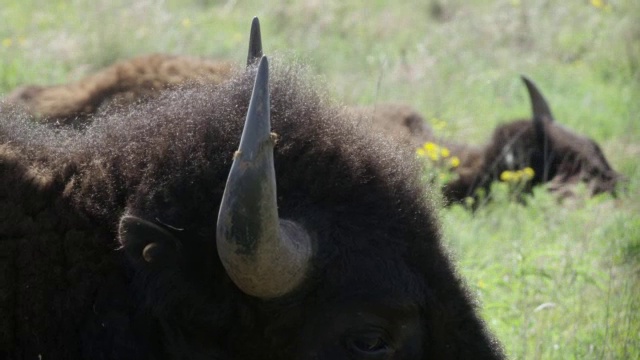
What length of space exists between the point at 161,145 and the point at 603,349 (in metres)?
2.77

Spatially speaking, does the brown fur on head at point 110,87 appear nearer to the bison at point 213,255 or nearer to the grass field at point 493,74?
the grass field at point 493,74

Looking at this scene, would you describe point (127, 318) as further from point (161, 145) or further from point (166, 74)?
point (166, 74)

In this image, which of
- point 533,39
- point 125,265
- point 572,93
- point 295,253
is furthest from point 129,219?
point 533,39

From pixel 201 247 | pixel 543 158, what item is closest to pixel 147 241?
pixel 201 247

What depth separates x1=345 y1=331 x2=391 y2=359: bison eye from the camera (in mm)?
3797

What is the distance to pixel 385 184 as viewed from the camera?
156 inches

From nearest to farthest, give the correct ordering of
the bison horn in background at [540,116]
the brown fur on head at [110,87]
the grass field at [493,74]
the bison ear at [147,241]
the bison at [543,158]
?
the bison ear at [147,241], the grass field at [493,74], the brown fur on head at [110,87], the bison at [543,158], the bison horn in background at [540,116]

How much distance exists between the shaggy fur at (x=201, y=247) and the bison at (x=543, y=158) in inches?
242

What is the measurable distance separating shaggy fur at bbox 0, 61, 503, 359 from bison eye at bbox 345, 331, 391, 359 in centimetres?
9

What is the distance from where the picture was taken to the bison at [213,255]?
3713 millimetres

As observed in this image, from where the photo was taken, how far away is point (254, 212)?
3295 millimetres

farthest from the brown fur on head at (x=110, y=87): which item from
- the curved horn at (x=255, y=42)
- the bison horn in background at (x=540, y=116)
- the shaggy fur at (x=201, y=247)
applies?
the shaggy fur at (x=201, y=247)

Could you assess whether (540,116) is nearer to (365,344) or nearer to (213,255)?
(365,344)

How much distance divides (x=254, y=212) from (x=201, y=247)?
1.61 feet
